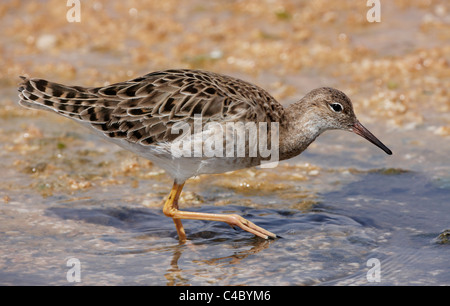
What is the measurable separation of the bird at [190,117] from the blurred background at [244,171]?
77 cm

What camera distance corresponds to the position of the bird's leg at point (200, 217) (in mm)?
8562

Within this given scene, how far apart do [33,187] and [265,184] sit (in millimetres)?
3295

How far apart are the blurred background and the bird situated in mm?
772

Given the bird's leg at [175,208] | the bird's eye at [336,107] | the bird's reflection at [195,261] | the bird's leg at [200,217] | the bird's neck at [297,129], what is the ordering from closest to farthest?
the bird's reflection at [195,261] < the bird's leg at [200,217] < the bird's leg at [175,208] < the bird's neck at [297,129] < the bird's eye at [336,107]

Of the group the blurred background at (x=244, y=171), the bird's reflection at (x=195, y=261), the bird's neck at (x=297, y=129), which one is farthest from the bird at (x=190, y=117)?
the blurred background at (x=244, y=171)

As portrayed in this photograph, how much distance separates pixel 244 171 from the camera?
10648mm

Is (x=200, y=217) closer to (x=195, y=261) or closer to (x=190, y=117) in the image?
(x=195, y=261)

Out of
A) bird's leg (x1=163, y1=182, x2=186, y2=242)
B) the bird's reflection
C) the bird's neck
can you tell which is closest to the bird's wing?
the bird's neck

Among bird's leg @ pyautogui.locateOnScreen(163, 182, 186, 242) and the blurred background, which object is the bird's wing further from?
the blurred background

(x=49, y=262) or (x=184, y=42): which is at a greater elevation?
(x=184, y=42)

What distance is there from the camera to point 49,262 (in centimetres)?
780

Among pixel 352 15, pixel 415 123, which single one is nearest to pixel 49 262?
pixel 415 123

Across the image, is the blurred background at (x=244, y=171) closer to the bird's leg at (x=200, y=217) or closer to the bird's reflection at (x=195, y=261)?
the bird's reflection at (x=195, y=261)
